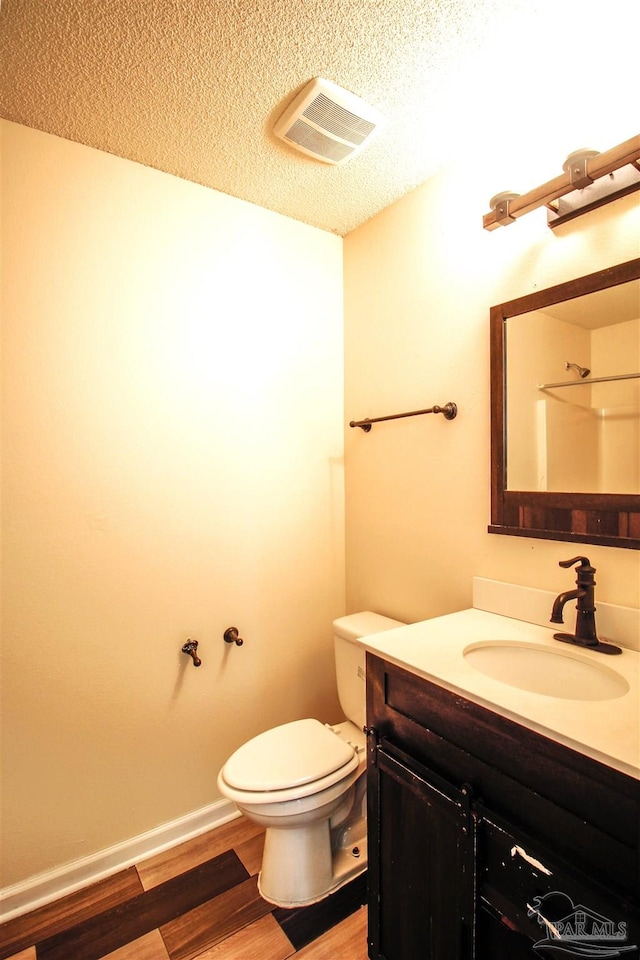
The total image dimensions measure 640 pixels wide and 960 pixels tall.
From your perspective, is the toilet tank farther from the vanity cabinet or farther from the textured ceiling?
the textured ceiling

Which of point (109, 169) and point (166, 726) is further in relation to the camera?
point (166, 726)

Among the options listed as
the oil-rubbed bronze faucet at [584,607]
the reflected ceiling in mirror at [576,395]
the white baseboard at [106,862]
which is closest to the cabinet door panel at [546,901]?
the oil-rubbed bronze faucet at [584,607]

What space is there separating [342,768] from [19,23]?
7.28 ft

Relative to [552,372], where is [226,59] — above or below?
above

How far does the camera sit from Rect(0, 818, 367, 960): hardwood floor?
50.8 inches

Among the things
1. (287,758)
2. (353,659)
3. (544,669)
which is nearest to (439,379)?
(544,669)

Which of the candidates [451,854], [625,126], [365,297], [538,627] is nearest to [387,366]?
[365,297]

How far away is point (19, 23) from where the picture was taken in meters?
1.09

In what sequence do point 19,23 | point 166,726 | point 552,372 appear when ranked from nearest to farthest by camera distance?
point 19,23, point 552,372, point 166,726

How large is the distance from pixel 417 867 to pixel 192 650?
998 millimetres

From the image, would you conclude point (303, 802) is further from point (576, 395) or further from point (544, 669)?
point (576, 395)

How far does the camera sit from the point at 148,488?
1637mm

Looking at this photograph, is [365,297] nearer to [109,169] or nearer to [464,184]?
[464,184]

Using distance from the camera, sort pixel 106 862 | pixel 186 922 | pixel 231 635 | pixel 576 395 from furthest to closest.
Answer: pixel 231 635 < pixel 106 862 < pixel 186 922 < pixel 576 395
